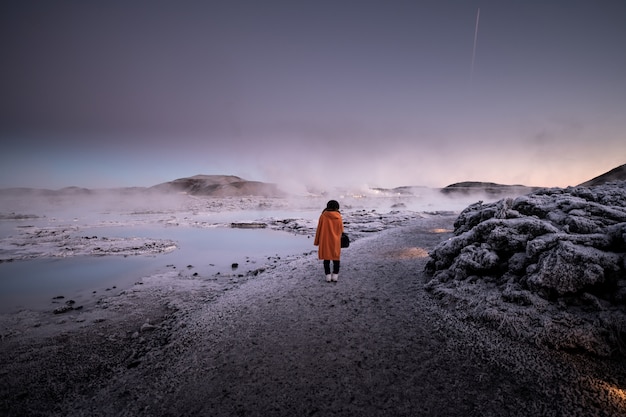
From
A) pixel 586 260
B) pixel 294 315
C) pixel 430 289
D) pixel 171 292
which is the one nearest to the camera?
pixel 586 260

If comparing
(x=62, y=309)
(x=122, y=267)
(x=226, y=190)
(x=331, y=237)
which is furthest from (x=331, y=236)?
(x=226, y=190)

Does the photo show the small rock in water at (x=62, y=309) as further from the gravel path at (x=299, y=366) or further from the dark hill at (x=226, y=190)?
the dark hill at (x=226, y=190)

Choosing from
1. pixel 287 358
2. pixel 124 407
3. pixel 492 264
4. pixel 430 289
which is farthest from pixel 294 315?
pixel 492 264

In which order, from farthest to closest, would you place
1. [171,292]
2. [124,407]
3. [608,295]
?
1. [171,292]
2. [608,295]
3. [124,407]

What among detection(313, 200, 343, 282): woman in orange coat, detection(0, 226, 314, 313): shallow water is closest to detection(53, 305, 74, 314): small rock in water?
detection(0, 226, 314, 313): shallow water

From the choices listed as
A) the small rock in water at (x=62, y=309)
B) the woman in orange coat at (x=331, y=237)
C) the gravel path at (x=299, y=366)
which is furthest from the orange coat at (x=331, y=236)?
the small rock in water at (x=62, y=309)

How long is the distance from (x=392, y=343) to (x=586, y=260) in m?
3.01

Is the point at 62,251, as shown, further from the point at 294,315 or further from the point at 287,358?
the point at 287,358

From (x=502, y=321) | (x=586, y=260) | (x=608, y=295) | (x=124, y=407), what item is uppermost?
(x=586, y=260)

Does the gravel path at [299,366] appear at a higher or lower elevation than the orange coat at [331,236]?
lower

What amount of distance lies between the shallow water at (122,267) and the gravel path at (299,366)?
7.58 ft

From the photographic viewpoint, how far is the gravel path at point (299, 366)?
8.75ft

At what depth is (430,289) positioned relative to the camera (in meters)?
5.64

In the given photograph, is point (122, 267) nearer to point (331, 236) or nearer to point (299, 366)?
point (331, 236)
